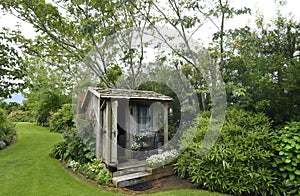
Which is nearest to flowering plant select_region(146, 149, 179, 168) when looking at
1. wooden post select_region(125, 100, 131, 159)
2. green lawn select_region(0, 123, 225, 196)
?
wooden post select_region(125, 100, 131, 159)

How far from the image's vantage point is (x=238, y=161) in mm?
3830

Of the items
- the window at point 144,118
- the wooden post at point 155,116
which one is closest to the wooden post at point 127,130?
the window at point 144,118

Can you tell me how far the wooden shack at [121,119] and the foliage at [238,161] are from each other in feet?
4.90

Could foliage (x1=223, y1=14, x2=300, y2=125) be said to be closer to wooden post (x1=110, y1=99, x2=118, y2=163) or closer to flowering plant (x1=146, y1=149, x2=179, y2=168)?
flowering plant (x1=146, y1=149, x2=179, y2=168)

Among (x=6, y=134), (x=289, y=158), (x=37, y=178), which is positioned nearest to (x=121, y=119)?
(x=37, y=178)

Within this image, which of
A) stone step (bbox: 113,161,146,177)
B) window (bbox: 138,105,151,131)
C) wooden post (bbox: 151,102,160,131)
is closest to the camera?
stone step (bbox: 113,161,146,177)

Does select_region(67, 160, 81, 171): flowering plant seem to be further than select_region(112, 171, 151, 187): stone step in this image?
Yes

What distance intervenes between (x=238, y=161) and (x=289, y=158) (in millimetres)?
865

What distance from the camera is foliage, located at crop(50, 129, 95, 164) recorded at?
5211 millimetres

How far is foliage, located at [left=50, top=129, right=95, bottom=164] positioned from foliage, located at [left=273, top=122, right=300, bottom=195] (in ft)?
14.1

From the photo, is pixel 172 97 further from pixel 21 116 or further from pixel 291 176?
pixel 21 116

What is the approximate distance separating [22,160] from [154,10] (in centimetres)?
625

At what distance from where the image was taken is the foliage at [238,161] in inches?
140

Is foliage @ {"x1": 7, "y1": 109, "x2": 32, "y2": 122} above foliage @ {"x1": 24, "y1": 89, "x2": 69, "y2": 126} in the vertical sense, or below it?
below
